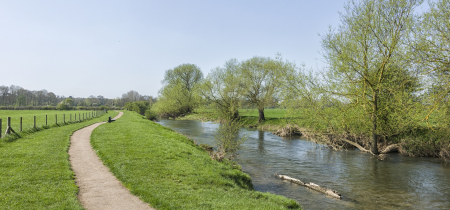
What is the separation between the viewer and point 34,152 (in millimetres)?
12070

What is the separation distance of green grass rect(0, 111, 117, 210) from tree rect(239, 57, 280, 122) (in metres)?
32.6

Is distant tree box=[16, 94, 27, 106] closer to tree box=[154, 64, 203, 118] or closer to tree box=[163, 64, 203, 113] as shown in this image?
tree box=[154, 64, 203, 118]

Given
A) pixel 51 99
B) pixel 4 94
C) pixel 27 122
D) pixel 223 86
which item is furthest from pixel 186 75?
pixel 51 99

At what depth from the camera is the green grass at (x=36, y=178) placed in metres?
6.84

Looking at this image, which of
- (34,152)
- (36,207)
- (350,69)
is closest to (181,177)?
(36,207)

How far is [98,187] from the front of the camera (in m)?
8.41

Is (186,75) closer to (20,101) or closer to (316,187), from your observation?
(316,187)

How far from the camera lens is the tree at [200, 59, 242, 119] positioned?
4294cm

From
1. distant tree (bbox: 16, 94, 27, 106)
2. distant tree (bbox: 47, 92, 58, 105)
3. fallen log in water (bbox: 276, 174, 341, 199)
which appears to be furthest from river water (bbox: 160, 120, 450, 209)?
distant tree (bbox: 47, 92, 58, 105)

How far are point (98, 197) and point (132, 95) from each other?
171335 mm

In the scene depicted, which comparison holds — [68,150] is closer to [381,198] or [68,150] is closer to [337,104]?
[381,198]

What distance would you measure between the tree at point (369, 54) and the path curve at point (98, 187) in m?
15.2

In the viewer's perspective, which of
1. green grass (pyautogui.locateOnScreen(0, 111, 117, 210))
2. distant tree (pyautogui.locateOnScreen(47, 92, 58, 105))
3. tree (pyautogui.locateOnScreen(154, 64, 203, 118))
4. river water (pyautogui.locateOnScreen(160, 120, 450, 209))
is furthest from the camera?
distant tree (pyautogui.locateOnScreen(47, 92, 58, 105))

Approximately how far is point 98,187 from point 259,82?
37.5m
